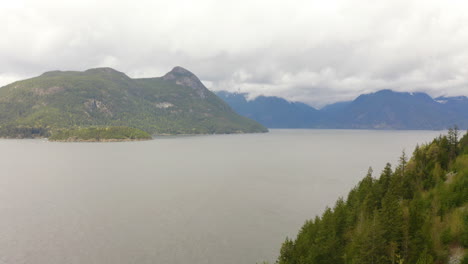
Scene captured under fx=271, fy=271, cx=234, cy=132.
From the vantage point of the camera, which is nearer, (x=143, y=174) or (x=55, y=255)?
(x=55, y=255)

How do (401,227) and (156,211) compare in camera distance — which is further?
(156,211)

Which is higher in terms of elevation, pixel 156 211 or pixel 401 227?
pixel 401 227

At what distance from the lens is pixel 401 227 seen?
105 ft

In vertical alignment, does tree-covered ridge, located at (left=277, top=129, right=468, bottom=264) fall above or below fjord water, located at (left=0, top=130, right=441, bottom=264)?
above

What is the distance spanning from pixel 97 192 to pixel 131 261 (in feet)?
161

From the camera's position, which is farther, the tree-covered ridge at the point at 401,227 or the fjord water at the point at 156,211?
the fjord water at the point at 156,211

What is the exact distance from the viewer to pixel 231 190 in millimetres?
86812

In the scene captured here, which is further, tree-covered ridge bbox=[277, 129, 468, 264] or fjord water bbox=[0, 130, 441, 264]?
fjord water bbox=[0, 130, 441, 264]

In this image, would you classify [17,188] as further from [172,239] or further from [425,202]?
[425,202]

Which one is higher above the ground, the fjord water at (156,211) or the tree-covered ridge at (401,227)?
the tree-covered ridge at (401,227)

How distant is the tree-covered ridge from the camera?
29.0m

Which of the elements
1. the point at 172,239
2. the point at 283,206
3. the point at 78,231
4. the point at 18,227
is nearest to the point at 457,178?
the point at 283,206

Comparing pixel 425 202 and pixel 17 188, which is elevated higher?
pixel 425 202

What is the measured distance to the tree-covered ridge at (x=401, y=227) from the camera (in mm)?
29000
